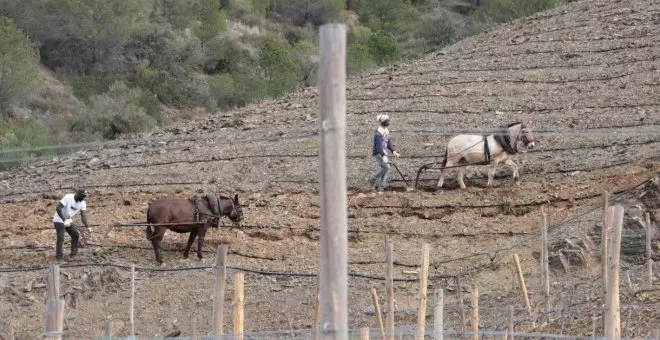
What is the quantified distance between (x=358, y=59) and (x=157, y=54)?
969 cm

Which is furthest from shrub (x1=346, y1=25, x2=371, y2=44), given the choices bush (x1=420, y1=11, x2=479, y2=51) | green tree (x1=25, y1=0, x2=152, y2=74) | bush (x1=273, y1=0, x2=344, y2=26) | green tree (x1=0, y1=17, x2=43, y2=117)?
green tree (x1=0, y1=17, x2=43, y2=117)

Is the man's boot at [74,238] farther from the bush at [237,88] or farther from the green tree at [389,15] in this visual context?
the green tree at [389,15]

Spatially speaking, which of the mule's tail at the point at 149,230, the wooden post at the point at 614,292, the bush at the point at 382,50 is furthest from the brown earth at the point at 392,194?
the bush at the point at 382,50

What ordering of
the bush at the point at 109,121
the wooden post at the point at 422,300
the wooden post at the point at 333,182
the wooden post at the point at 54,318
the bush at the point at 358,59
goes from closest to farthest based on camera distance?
1. the wooden post at the point at 333,182
2. the wooden post at the point at 54,318
3. the wooden post at the point at 422,300
4. the bush at the point at 109,121
5. the bush at the point at 358,59

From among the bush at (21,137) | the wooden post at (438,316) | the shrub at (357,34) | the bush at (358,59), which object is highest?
the shrub at (357,34)

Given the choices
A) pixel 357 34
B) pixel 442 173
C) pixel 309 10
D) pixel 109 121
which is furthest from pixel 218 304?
pixel 309 10

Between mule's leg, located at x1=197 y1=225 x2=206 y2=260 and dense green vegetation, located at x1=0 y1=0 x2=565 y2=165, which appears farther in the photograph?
dense green vegetation, located at x1=0 y1=0 x2=565 y2=165

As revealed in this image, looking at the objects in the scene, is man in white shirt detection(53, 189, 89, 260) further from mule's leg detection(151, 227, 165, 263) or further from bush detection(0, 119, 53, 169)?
bush detection(0, 119, 53, 169)

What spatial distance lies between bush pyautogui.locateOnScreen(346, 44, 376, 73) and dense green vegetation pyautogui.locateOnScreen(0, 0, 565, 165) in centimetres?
5

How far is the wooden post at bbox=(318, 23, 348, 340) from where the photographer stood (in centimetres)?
762

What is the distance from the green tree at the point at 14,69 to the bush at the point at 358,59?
10.8 m

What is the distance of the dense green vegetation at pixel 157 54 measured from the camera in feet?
133

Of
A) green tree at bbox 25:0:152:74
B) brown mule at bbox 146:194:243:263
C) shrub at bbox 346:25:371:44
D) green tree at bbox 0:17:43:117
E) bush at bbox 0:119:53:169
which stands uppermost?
shrub at bbox 346:25:371:44

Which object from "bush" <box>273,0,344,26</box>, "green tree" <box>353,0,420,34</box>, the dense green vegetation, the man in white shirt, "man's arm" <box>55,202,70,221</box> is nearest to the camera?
the man in white shirt
